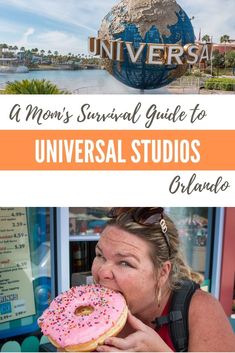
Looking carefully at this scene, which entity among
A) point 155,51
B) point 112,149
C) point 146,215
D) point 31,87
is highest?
point 155,51

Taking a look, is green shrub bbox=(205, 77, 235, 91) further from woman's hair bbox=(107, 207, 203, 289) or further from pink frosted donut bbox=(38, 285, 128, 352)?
pink frosted donut bbox=(38, 285, 128, 352)

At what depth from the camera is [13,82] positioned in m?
1.79

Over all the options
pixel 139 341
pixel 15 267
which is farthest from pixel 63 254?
pixel 139 341

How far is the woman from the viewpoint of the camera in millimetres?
1938

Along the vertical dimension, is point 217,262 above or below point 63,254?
below

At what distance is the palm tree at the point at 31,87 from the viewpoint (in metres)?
1.76

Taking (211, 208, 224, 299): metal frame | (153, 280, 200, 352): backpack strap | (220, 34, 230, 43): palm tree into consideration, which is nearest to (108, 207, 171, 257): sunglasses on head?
(153, 280, 200, 352): backpack strap

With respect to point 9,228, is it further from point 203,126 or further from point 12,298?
point 203,126

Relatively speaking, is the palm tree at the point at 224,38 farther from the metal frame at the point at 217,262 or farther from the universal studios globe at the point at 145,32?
the metal frame at the point at 217,262

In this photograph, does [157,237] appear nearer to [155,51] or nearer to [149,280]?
[149,280]

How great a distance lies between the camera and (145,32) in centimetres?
175

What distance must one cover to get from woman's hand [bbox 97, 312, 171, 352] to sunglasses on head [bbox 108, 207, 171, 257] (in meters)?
0.38

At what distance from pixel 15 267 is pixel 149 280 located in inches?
29.0

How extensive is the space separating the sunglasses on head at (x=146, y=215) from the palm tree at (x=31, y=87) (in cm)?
59
